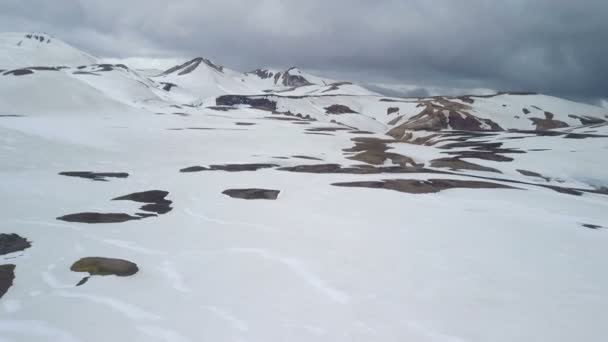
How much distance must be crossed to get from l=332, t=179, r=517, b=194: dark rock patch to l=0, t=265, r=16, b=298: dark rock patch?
2207cm

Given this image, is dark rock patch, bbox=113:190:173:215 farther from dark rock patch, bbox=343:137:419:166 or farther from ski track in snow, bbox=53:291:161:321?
dark rock patch, bbox=343:137:419:166

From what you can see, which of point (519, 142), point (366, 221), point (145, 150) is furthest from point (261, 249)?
point (519, 142)

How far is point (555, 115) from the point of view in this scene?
18412 centimetres

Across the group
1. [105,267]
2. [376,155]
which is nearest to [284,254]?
[105,267]

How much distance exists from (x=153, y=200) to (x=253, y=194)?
611 cm

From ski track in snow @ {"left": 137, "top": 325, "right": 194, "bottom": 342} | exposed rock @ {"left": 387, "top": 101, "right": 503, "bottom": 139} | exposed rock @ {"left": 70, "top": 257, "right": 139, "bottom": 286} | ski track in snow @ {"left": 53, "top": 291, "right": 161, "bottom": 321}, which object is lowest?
ski track in snow @ {"left": 137, "top": 325, "right": 194, "bottom": 342}

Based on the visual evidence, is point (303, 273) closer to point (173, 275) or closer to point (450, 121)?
point (173, 275)

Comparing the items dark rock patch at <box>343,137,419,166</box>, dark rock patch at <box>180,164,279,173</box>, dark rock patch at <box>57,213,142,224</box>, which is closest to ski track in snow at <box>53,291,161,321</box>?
dark rock patch at <box>57,213,142,224</box>

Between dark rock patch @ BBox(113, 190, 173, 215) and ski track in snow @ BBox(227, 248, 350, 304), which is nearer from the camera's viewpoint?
ski track in snow @ BBox(227, 248, 350, 304)

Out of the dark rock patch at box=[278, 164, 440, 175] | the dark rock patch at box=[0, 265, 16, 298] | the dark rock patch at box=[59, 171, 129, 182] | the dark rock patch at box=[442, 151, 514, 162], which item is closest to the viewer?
the dark rock patch at box=[0, 265, 16, 298]

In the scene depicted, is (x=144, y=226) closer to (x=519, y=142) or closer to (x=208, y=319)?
→ (x=208, y=319)

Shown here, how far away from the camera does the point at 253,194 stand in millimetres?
26922

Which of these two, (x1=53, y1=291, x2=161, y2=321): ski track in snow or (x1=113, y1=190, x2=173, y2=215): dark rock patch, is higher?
(x1=113, y1=190, x2=173, y2=215): dark rock patch

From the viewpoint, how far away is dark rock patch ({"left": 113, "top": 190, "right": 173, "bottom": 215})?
22.4 m
